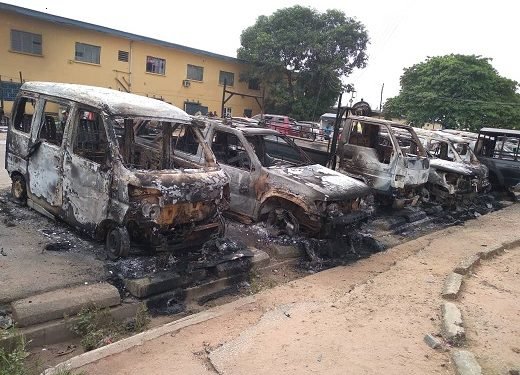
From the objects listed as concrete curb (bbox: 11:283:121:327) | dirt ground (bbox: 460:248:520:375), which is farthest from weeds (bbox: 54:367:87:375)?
dirt ground (bbox: 460:248:520:375)

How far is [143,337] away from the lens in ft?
12.6

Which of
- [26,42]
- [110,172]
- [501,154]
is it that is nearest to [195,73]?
[26,42]

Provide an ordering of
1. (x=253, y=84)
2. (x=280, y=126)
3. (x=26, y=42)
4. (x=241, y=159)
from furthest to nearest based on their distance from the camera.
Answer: (x=253, y=84) → (x=26, y=42) → (x=280, y=126) → (x=241, y=159)

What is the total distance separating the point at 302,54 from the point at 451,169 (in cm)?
2100

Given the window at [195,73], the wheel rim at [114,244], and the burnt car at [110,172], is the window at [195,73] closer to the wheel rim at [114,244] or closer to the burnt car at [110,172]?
the burnt car at [110,172]

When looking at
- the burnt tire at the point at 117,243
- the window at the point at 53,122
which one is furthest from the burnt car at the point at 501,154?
the window at the point at 53,122

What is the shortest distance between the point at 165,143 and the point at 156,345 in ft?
10.6

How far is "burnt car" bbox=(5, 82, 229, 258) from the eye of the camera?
4.78m

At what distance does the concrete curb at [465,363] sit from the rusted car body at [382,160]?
5362 millimetres

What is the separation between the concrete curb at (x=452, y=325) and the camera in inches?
159

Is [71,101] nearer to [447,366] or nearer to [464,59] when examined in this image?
[447,366]

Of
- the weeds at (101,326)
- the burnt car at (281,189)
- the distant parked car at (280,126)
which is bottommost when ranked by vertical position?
the weeds at (101,326)

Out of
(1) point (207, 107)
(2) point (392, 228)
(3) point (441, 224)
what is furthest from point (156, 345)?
(1) point (207, 107)

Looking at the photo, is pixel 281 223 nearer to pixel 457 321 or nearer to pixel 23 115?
pixel 457 321
